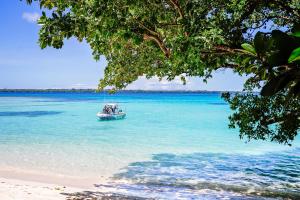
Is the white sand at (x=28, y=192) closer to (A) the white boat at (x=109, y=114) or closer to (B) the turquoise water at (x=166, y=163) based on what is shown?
(B) the turquoise water at (x=166, y=163)

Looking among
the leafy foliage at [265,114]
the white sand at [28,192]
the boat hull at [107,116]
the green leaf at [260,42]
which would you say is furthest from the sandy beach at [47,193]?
the boat hull at [107,116]

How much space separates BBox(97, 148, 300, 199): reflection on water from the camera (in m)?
12.5

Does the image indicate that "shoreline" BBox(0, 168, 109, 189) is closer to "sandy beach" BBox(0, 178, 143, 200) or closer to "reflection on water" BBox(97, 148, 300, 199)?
"reflection on water" BBox(97, 148, 300, 199)

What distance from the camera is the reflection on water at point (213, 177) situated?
1251 cm

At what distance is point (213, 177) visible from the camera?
598 inches

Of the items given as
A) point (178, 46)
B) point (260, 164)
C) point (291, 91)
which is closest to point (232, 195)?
point (260, 164)

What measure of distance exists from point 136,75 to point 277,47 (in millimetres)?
9640

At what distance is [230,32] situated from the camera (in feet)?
22.0

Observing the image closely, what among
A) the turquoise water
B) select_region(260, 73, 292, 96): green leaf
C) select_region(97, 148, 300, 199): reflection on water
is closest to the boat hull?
the turquoise water

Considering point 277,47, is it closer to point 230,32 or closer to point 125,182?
point 230,32

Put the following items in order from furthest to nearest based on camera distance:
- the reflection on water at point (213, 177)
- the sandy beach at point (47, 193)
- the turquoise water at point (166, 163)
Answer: the turquoise water at point (166, 163), the reflection on water at point (213, 177), the sandy beach at point (47, 193)

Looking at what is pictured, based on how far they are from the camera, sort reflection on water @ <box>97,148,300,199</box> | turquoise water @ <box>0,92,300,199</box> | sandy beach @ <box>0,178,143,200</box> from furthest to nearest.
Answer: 1. turquoise water @ <box>0,92,300,199</box>
2. reflection on water @ <box>97,148,300,199</box>
3. sandy beach @ <box>0,178,143,200</box>

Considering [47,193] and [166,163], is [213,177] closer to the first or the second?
[166,163]

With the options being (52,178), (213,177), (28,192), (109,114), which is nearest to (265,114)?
(213,177)
